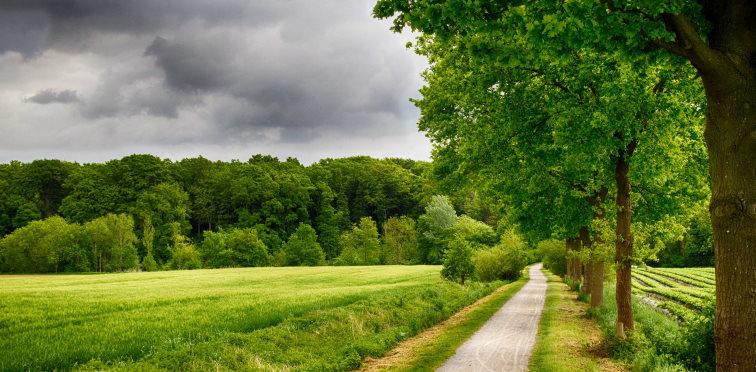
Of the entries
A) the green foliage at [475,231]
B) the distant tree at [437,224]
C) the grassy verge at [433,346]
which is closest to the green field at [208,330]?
the grassy verge at [433,346]

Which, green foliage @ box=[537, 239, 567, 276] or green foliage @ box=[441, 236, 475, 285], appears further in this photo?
green foliage @ box=[537, 239, 567, 276]

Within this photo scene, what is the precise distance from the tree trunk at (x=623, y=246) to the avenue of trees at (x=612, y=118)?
4cm

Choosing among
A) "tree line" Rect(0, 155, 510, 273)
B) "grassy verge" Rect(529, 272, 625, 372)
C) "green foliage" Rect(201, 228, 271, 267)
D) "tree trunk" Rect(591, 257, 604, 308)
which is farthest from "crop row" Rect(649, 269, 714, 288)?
"green foliage" Rect(201, 228, 271, 267)

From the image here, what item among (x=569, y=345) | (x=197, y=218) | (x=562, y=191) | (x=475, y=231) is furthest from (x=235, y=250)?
(x=569, y=345)

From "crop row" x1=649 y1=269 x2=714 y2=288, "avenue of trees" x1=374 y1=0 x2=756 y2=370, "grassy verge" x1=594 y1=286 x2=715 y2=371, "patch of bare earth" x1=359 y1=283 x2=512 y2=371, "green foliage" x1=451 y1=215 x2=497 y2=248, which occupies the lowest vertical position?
"crop row" x1=649 y1=269 x2=714 y2=288

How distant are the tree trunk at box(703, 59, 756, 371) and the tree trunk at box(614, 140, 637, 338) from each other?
302 inches

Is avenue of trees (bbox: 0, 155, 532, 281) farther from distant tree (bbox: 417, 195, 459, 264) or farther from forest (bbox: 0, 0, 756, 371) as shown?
forest (bbox: 0, 0, 756, 371)

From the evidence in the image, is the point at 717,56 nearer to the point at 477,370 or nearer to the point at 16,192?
the point at 477,370

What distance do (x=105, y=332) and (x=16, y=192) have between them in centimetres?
7761

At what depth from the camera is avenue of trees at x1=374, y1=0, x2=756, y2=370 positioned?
609cm

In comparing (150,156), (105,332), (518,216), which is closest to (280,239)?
(150,156)

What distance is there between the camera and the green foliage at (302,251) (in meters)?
76.4

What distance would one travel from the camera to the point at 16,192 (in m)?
74.5

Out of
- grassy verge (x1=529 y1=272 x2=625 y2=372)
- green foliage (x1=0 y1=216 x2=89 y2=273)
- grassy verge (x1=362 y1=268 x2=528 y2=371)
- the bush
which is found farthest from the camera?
green foliage (x1=0 y1=216 x2=89 y2=273)
